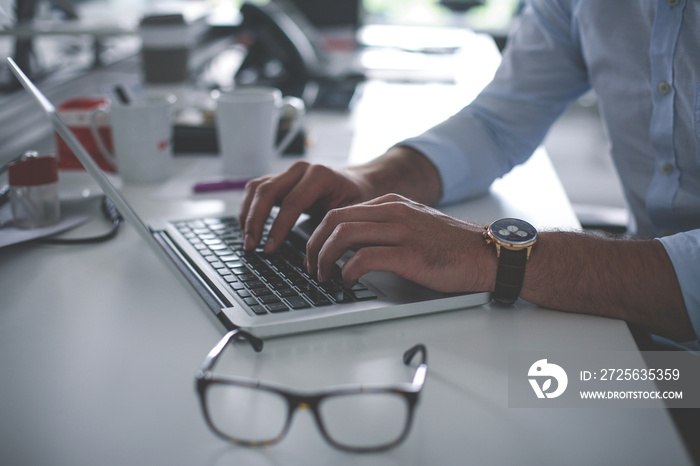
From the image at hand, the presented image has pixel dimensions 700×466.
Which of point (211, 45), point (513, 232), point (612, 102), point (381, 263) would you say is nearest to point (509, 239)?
point (513, 232)

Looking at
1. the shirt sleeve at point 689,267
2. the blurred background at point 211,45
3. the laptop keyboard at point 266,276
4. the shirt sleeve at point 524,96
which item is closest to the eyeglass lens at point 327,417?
the laptop keyboard at point 266,276

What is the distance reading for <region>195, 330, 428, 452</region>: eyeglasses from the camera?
41 cm

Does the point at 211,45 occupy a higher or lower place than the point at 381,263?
lower

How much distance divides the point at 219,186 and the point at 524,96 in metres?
0.55

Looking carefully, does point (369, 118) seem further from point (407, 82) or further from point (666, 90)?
point (666, 90)

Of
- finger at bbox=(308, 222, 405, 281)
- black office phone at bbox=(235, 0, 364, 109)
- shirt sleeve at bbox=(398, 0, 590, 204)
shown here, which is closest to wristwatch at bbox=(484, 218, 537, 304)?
Answer: finger at bbox=(308, 222, 405, 281)

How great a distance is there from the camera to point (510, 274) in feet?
2.05

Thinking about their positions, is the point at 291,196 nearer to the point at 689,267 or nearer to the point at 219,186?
the point at 219,186

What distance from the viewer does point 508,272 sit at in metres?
0.62

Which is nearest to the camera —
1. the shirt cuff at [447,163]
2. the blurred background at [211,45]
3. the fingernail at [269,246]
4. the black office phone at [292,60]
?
the fingernail at [269,246]

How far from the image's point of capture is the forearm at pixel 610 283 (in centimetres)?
63

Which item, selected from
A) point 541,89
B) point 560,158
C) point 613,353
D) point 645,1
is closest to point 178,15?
point 541,89

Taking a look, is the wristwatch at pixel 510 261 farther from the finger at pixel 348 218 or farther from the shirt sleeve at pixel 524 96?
the shirt sleeve at pixel 524 96

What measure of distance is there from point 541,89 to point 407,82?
2.56 feet
